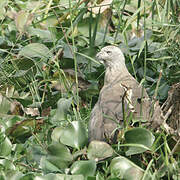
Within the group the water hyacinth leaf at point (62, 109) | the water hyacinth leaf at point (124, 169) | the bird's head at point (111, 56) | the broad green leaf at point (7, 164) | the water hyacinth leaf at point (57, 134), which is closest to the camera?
the water hyacinth leaf at point (124, 169)

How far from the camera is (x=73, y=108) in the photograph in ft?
13.2

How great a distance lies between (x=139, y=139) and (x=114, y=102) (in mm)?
798

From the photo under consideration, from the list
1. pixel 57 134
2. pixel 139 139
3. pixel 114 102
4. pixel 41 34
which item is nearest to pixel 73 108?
pixel 114 102

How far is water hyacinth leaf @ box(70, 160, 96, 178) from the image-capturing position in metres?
3.19

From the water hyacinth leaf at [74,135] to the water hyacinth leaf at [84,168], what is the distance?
26 centimetres

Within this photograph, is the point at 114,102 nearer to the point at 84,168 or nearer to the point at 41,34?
the point at 84,168

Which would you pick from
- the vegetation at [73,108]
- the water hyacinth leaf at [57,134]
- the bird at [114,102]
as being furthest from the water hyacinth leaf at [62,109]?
the water hyacinth leaf at [57,134]

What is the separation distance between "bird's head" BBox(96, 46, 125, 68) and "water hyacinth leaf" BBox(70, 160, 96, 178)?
1694 mm

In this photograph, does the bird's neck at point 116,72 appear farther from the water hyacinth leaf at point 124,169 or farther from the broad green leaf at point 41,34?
the water hyacinth leaf at point 124,169

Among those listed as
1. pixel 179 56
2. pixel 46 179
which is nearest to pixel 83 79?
pixel 179 56

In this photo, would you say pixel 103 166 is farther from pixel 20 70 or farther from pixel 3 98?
pixel 20 70

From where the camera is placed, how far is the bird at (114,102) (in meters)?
3.58

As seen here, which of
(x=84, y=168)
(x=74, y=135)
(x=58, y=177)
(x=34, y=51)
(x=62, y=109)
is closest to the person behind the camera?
(x=58, y=177)

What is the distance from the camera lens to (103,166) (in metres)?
3.44
